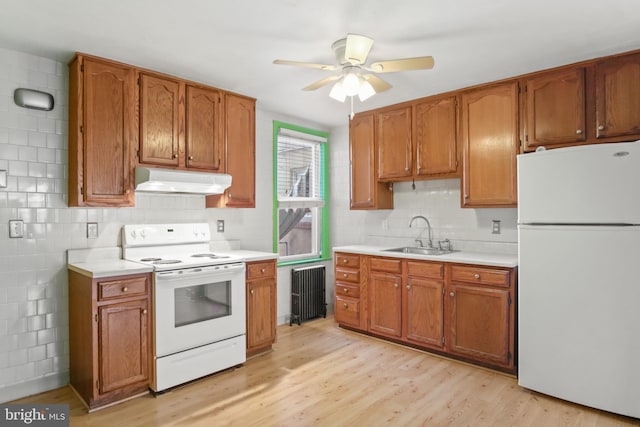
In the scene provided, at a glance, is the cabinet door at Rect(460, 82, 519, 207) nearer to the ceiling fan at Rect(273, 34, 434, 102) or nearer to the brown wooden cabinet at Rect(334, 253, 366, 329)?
the ceiling fan at Rect(273, 34, 434, 102)

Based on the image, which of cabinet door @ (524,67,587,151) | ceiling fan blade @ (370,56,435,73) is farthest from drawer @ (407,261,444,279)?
ceiling fan blade @ (370,56,435,73)

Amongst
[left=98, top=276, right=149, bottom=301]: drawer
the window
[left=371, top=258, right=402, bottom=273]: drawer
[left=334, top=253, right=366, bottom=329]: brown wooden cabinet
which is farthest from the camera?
the window

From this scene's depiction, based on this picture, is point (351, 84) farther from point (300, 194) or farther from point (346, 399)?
point (300, 194)

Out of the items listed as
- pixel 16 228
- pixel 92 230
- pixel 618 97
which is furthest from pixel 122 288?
pixel 618 97

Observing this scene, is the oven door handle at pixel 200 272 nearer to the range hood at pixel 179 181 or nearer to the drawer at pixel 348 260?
the range hood at pixel 179 181

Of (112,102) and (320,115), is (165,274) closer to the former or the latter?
(112,102)

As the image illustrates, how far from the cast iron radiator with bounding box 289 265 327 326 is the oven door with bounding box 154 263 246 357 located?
1.21 metres

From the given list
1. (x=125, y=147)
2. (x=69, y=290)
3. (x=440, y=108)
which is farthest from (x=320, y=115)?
(x=69, y=290)

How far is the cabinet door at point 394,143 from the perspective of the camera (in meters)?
3.89

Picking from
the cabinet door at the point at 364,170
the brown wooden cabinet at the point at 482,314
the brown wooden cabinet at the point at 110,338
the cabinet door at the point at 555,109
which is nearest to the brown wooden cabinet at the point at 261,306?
the brown wooden cabinet at the point at 110,338

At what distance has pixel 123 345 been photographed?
255 cm

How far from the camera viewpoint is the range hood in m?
2.85

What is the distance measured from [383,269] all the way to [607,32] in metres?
2.50

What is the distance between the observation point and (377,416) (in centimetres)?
240
